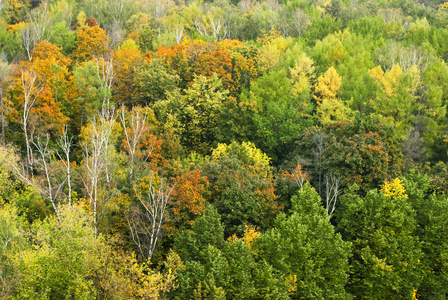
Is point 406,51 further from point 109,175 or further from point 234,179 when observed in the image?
point 109,175

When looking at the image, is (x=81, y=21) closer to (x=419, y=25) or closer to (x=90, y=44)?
(x=90, y=44)

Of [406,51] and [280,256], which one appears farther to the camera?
[406,51]

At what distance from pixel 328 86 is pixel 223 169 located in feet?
85.3

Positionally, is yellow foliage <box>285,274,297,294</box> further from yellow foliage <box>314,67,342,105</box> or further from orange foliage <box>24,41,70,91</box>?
orange foliage <box>24,41,70,91</box>

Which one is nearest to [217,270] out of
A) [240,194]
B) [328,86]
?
[240,194]

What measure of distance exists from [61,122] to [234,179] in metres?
27.1

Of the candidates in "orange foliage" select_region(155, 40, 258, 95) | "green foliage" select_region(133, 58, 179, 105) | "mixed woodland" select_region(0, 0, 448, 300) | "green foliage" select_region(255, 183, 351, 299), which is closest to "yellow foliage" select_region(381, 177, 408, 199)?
"mixed woodland" select_region(0, 0, 448, 300)

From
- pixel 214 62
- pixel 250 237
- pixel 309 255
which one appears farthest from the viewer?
pixel 214 62

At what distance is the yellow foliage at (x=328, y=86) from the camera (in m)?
59.3

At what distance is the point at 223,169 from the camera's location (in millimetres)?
41344

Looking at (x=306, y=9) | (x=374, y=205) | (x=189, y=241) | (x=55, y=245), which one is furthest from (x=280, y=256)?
(x=306, y=9)

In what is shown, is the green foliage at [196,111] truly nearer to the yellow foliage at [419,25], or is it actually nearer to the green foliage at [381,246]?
the green foliage at [381,246]

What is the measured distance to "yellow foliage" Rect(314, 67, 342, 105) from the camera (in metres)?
59.3

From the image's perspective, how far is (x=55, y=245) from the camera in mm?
27938
